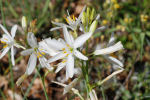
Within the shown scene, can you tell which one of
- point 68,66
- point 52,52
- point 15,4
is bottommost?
point 68,66

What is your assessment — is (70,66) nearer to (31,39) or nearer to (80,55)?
(80,55)

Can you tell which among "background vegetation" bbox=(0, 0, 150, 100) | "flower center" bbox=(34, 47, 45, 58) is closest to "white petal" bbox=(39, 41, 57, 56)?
"flower center" bbox=(34, 47, 45, 58)

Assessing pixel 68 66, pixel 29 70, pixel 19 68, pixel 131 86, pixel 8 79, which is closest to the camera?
pixel 68 66

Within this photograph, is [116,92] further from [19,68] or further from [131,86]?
[19,68]

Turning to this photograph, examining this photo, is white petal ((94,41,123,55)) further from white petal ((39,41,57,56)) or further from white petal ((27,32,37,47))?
white petal ((27,32,37,47))

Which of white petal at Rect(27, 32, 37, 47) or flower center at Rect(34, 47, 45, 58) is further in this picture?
flower center at Rect(34, 47, 45, 58)

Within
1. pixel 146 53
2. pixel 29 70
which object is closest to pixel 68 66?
pixel 29 70

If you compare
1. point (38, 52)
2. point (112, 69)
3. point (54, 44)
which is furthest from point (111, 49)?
point (112, 69)

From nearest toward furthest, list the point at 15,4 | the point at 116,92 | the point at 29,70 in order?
the point at 29,70 < the point at 116,92 < the point at 15,4

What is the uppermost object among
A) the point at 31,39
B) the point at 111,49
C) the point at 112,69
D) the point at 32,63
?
the point at 31,39
